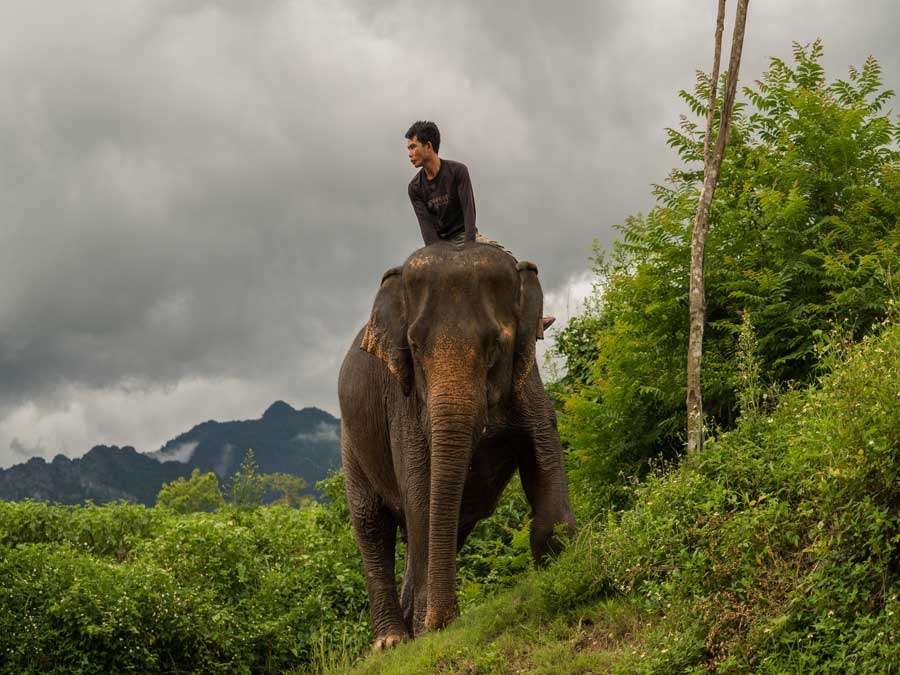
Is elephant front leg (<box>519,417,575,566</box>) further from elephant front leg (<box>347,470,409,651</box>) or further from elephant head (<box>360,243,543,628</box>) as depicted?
elephant front leg (<box>347,470,409,651</box>)

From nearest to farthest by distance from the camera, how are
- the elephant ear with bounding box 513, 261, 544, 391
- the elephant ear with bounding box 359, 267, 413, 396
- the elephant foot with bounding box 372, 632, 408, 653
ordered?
1. the elephant ear with bounding box 513, 261, 544, 391
2. the elephant ear with bounding box 359, 267, 413, 396
3. the elephant foot with bounding box 372, 632, 408, 653

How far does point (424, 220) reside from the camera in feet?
35.1

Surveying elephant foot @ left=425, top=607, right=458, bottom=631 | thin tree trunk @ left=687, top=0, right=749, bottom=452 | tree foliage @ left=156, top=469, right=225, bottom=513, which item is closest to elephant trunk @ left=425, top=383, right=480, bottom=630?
elephant foot @ left=425, top=607, right=458, bottom=631

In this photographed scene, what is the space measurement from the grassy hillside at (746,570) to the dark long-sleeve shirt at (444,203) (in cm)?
311

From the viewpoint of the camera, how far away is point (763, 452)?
908cm

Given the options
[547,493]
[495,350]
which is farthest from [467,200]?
[547,493]

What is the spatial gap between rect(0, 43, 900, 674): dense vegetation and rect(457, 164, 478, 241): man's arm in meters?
2.62

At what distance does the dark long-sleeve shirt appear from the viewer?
10617 millimetres

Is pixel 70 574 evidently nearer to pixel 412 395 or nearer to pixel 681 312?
pixel 412 395

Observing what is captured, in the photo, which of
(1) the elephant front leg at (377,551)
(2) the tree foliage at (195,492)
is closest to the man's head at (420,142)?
(1) the elephant front leg at (377,551)

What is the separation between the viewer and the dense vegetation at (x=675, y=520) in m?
7.39

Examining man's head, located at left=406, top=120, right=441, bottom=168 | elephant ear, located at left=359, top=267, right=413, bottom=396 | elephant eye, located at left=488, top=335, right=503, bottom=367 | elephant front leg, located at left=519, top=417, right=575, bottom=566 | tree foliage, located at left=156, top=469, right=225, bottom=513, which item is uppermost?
tree foliage, located at left=156, top=469, right=225, bottom=513

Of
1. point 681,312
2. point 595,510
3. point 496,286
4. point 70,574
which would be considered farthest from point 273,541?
point 496,286

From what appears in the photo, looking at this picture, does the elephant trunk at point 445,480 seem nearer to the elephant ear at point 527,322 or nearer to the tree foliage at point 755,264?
the elephant ear at point 527,322
